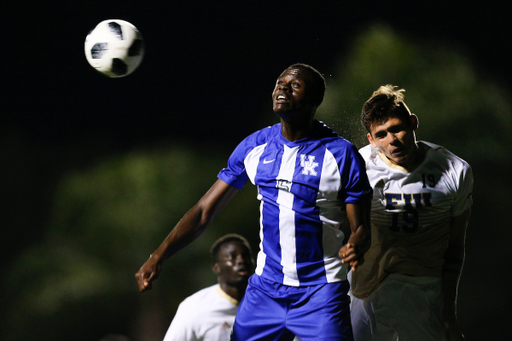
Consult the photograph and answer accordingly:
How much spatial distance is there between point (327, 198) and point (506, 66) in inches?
173

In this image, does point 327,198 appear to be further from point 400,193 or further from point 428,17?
point 428,17

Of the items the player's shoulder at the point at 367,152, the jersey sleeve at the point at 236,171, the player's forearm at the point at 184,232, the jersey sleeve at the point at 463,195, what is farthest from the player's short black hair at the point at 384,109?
the player's forearm at the point at 184,232

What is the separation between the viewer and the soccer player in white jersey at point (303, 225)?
2.05 meters

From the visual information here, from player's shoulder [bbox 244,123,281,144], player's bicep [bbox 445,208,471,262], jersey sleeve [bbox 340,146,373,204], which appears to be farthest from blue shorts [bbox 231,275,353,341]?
player's bicep [bbox 445,208,471,262]

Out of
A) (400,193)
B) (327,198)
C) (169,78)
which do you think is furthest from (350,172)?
(169,78)

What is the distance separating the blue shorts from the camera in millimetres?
2004

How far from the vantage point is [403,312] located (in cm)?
248

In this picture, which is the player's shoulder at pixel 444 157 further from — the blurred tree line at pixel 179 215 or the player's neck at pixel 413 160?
the blurred tree line at pixel 179 215

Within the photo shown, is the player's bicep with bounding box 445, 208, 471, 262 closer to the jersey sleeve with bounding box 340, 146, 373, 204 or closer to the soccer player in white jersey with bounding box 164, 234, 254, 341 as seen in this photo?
the jersey sleeve with bounding box 340, 146, 373, 204

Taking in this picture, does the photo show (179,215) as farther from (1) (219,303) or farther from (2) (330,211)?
(2) (330,211)

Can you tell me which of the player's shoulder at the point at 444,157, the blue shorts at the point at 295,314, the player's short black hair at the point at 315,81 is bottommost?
the blue shorts at the point at 295,314

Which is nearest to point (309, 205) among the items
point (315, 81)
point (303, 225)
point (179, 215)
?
point (303, 225)

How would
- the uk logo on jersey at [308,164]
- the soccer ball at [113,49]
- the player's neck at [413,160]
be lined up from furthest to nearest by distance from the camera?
the soccer ball at [113,49]
the player's neck at [413,160]
the uk logo on jersey at [308,164]

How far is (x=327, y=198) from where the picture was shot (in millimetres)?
2096
